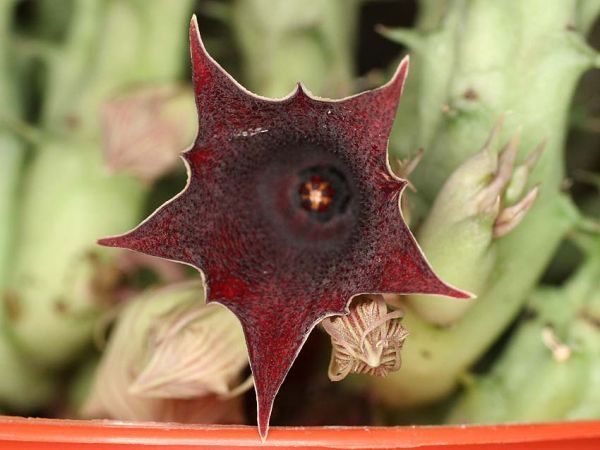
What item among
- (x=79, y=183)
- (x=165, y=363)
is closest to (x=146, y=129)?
(x=79, y=183)

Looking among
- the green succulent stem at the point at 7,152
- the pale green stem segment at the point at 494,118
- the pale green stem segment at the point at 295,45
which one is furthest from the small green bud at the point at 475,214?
the green succulent stem at the point at 7,152

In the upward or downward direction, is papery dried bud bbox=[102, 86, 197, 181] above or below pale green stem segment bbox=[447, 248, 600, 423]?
above

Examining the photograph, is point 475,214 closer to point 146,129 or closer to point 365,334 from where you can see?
point 365,334

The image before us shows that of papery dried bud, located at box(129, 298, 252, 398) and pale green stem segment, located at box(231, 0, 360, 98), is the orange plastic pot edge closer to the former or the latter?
papery dried bud, located at box(129, 298, 252, 398)

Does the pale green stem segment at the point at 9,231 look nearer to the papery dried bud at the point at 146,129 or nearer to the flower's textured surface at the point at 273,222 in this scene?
the papery dried bud at the point at 146,129

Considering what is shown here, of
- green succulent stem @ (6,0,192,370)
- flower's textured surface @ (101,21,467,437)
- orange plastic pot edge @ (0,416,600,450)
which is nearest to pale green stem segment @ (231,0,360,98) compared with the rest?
green succulent stem @ (6,0,192,370)

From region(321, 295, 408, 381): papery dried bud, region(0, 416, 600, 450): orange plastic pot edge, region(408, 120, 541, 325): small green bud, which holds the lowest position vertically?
region(0, 416, 600, 450): orange plastic pot edge
